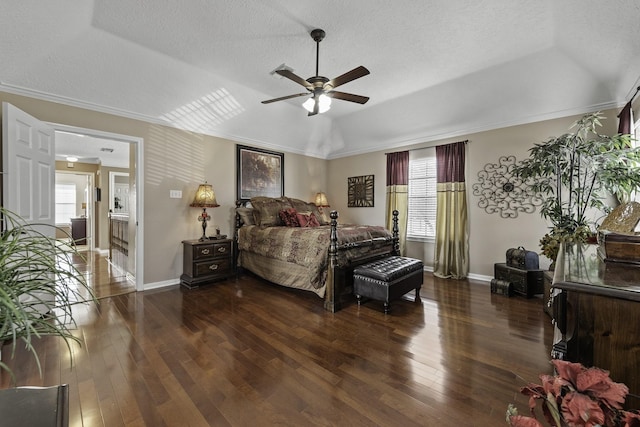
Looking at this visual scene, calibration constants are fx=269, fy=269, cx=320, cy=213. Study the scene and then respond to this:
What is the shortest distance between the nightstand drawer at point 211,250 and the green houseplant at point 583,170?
429 cm

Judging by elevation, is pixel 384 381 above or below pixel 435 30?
below

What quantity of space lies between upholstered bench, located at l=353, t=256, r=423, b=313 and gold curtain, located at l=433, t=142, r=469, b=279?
1380mm

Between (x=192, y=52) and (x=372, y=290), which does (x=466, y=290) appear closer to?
(x=372, y=290)

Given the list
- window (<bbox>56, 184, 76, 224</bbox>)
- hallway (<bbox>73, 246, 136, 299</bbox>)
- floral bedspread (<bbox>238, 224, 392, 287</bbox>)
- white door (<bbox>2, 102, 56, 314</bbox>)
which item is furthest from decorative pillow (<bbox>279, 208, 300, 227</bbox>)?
window (<bbox>56, 184, 76, 224</bbox>)

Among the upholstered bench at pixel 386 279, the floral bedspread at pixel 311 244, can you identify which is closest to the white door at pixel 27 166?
the floral bedspread at pixel 311 244

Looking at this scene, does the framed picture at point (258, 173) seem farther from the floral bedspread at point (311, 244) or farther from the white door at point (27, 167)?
the white door at point (27, 167)

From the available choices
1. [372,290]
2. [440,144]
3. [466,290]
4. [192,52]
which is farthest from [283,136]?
[466,290]

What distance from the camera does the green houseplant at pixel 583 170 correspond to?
8.93ft

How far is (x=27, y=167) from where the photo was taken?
108 inches

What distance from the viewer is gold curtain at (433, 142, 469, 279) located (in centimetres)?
454

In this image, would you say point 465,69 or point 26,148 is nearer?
point 26,148

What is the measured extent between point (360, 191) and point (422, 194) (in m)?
1.39

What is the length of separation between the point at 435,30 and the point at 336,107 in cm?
244

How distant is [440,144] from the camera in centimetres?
486
